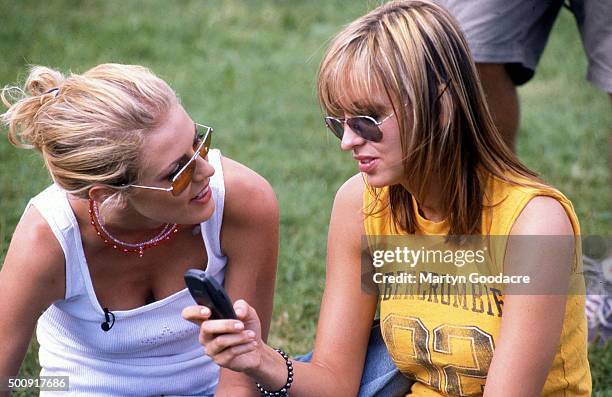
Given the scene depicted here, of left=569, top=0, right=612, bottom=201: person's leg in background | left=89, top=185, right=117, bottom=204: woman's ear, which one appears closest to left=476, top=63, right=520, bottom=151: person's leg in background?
left=569, top=0, right=612, bottom=201: person's leg in background

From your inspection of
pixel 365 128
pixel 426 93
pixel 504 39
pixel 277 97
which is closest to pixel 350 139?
pixel 365 128

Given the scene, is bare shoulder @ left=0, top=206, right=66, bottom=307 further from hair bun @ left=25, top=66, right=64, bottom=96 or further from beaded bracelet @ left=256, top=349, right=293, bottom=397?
beaded bracelet @ left=256, top=349, right=293, bottom=397

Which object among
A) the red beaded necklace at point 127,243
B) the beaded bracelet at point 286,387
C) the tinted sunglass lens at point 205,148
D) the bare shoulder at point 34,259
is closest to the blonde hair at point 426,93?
the tinted sunglass lens at point 205,148

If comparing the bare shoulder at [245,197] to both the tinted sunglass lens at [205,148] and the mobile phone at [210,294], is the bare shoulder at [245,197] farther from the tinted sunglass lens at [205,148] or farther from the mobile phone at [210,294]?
the mobile phone at [210,294]

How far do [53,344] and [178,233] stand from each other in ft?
1.58

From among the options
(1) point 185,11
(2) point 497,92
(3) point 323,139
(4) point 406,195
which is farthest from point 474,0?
(1) point 185,11

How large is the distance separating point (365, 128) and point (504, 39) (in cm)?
161

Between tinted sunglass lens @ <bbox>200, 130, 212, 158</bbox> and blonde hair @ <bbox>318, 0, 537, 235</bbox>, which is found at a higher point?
blonde hair @ <bbox>318, 0, 537, 235</bbox>

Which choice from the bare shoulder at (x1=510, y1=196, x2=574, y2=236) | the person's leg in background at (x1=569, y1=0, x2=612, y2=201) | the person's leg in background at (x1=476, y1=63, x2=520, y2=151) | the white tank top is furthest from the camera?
the person's leg in background at (x1=476, y1=63, x2=520, y2=151)

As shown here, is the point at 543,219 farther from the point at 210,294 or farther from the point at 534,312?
the point at 210,294

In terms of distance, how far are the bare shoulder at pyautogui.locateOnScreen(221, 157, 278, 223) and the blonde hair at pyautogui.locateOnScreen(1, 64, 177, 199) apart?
28 centimetres

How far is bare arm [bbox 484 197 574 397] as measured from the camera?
214 centimetres

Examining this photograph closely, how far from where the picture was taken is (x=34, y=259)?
2494 millimetres

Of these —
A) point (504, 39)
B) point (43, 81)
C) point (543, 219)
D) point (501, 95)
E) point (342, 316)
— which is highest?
point (43, 81)
